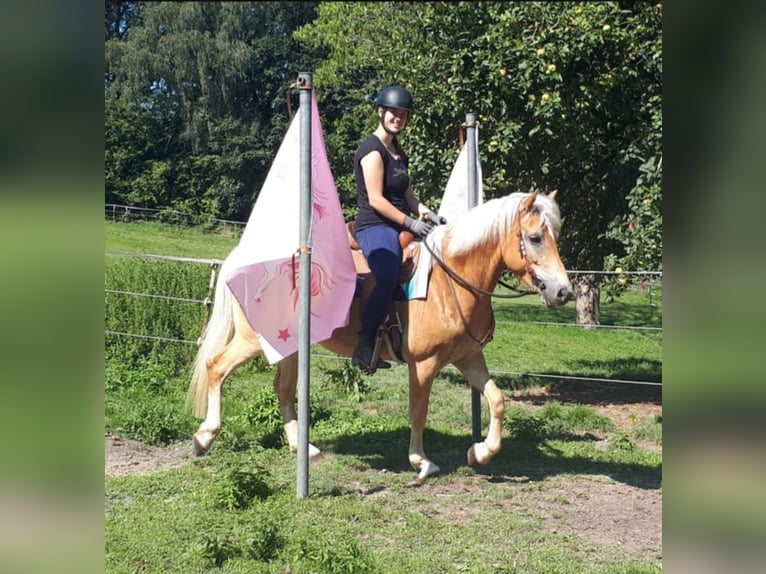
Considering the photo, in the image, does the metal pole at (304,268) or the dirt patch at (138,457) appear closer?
the metal pole at (304,268)

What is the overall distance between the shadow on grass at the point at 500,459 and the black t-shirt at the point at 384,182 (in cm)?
187

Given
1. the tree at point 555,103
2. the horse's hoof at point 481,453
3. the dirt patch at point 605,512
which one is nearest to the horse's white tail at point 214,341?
the horse's hoof at point 481,453

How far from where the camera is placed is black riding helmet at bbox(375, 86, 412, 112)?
4.81 metres

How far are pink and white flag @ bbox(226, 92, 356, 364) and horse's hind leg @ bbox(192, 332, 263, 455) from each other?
19.4 inches

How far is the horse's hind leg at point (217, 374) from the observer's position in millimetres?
5105

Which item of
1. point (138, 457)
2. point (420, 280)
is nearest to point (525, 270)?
point (420, 280)

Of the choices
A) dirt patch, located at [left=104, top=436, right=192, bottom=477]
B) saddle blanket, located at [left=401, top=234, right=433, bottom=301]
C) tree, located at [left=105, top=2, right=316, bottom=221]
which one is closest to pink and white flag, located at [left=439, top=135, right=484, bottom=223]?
saddle blanket, located at [left=401, top=234, right=433, bottom=301]

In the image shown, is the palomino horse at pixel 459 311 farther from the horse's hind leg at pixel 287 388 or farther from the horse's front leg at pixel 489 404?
the horse's hind leg at pixel 287 388

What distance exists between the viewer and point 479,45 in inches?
311

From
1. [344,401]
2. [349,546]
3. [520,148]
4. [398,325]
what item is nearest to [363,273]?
[398,325]

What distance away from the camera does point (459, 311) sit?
489 centimetres

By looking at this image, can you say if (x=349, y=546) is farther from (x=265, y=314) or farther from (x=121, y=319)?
(x=121, y=319)

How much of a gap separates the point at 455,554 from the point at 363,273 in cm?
211

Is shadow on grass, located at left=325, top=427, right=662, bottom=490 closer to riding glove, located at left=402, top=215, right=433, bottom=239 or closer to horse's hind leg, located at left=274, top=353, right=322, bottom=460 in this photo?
horse's hind leg, located at left=274, top=353, right=322, bottom=460
